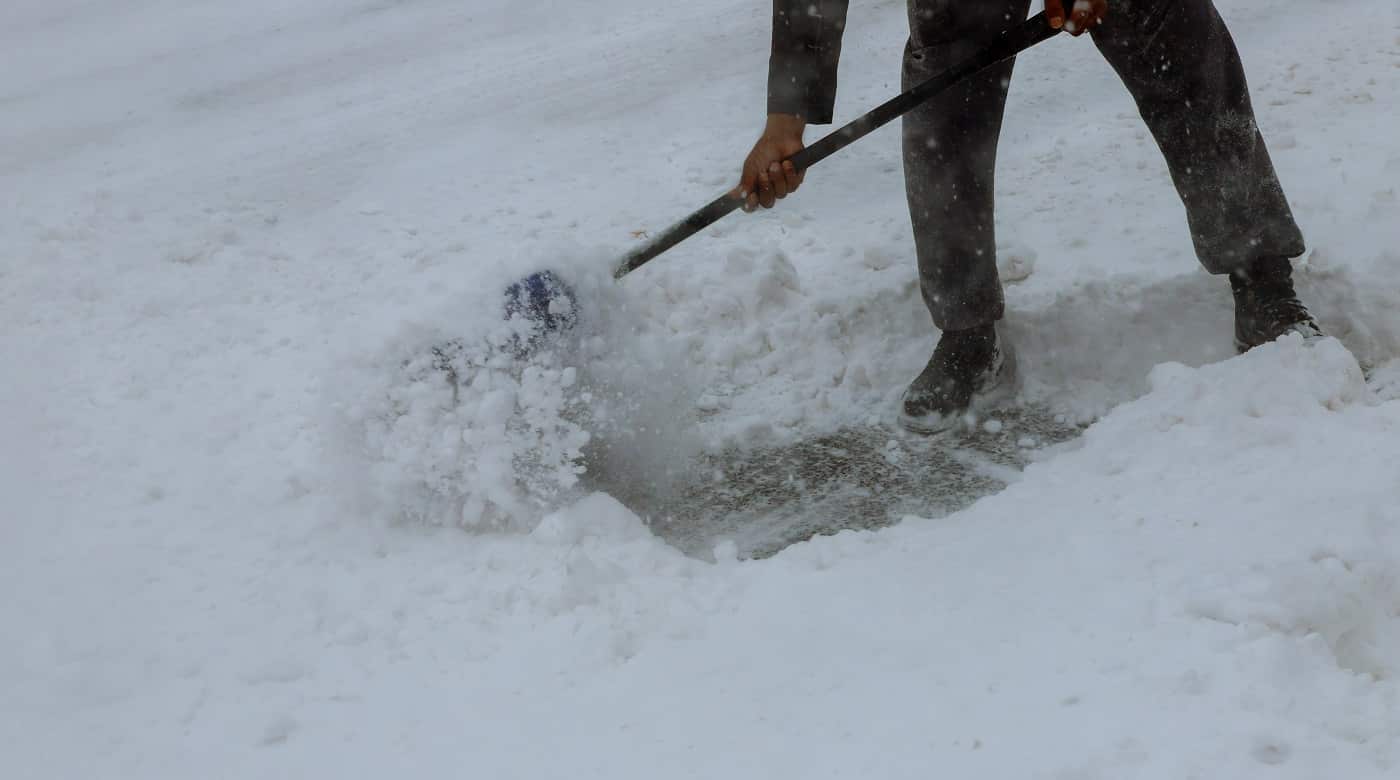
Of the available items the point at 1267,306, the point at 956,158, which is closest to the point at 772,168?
the point at 956,158

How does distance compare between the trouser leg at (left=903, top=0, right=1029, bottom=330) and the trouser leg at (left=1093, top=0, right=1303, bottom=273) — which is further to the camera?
the trouser leg at (left=903, top=0, right=1029, bottom=330)

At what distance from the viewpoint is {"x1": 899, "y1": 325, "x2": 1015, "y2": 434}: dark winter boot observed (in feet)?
9.17

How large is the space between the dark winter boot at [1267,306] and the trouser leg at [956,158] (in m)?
0.57

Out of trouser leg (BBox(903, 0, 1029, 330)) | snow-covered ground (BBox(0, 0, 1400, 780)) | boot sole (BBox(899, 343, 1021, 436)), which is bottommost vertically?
boot sole (BBox(899, 343, 1021, 436))

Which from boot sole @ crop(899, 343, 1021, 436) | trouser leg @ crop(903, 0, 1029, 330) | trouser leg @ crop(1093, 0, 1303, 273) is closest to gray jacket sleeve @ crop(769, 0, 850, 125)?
trouser leg @ crop(903, 0, 1029, 330)

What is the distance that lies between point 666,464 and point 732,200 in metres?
0.67

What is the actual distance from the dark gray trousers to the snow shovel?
14 centimetres

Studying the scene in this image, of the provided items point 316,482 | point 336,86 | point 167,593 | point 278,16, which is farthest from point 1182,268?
point 278,16

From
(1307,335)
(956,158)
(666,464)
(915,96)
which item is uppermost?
(915,96)

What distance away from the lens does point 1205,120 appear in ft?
8.36

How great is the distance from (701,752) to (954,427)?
1.41 metres

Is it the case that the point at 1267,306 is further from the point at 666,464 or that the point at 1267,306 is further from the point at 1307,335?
the point at 666,464

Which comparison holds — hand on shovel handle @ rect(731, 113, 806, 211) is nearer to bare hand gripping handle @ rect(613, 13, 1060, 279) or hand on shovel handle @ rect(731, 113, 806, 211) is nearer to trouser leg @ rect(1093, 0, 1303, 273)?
bare hand gripping handle @ rect(613, 13, 1060, 279)

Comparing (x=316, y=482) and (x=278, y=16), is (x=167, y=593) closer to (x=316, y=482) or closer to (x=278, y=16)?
(x=316, y=482)
